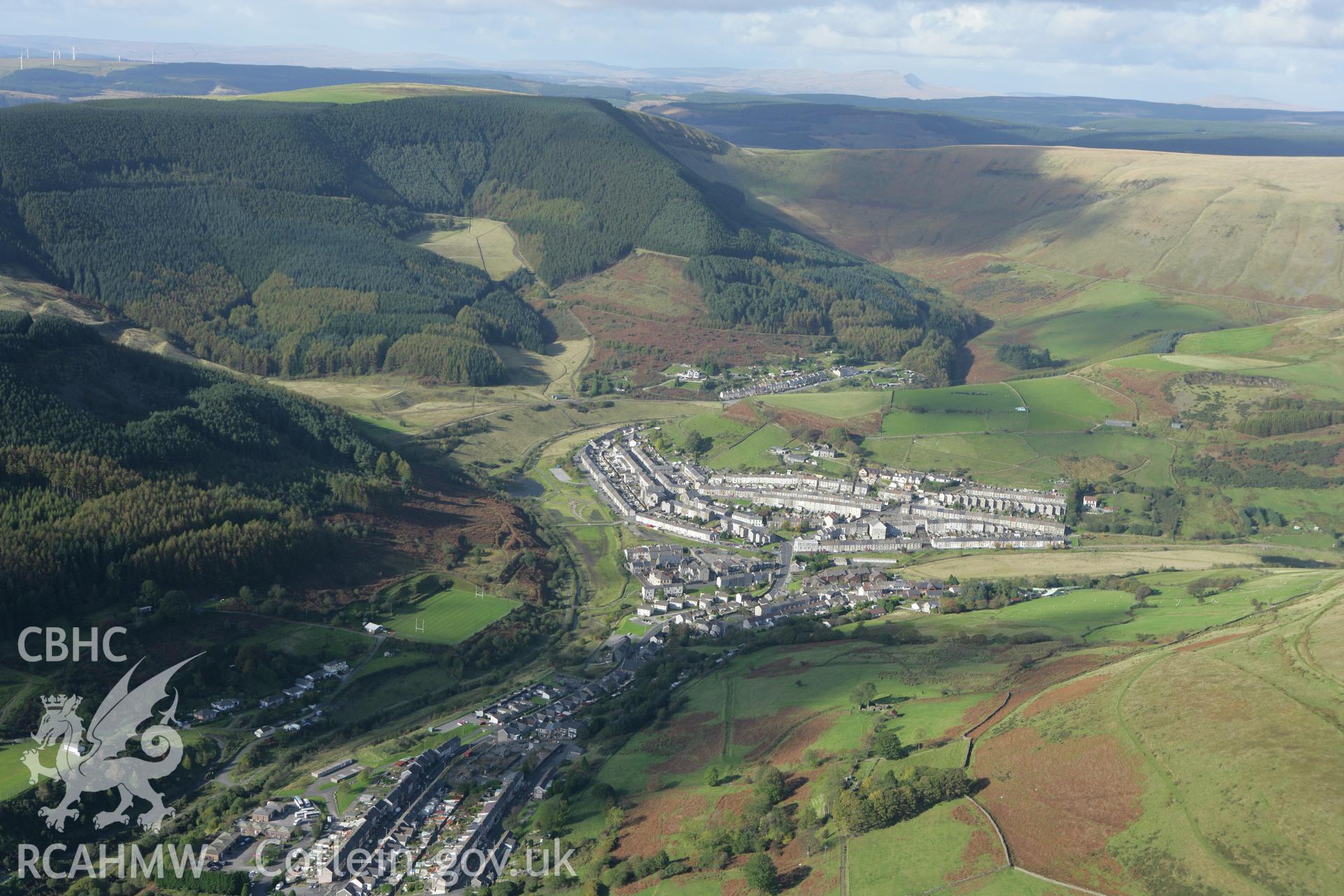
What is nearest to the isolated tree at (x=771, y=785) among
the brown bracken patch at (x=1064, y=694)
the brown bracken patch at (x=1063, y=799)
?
the brown bracken patch at (x=1063, y=799)

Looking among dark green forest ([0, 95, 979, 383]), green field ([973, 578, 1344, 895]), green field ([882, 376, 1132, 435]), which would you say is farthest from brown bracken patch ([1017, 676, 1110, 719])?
dark green forest ([0, 95, 979, 383])

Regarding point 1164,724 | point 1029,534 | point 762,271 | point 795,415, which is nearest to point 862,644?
point 1164,724

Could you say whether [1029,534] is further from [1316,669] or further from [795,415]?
[1316,669]

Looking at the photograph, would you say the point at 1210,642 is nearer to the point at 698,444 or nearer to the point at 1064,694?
the point at 1064,694

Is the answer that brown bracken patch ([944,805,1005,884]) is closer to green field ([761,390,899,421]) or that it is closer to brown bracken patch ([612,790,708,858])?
brown bracken patch ([612,790,708,858])

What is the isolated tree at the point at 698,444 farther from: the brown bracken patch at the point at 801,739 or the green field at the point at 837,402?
the brown bracken patch at the point at 801,739

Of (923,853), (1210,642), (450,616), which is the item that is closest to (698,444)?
(450,616)
